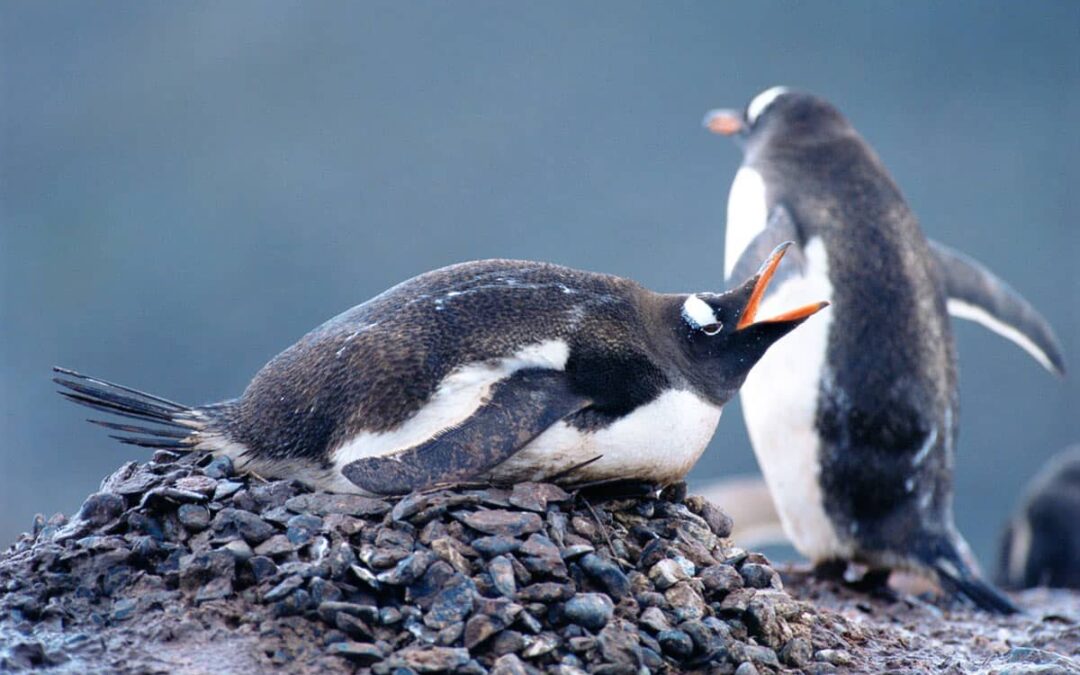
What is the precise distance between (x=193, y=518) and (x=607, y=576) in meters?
0.84

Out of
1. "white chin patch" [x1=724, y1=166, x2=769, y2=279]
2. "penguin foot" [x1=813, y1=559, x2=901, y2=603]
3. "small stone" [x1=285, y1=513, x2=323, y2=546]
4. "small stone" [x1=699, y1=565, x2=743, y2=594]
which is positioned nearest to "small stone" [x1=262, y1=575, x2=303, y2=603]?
"small stone" [x1=285, y1=513, x2=323, y2=546]

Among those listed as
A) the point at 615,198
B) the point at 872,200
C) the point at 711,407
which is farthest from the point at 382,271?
the point at 711,407

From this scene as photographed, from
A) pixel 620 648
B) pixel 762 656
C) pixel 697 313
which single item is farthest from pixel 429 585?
pixel 697 313

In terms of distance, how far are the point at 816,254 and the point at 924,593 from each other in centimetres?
131

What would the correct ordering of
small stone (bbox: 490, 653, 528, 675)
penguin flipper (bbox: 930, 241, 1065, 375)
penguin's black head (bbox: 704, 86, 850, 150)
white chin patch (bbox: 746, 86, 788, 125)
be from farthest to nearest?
white chin patch (bbox: 746, 86, 788, 125)
penguin flipper (bbox: 930, 241, 1065, 375)
penguin's black head (bbox: 704, 86, 850, 150)
small stone (bbox: 490, 653, 528, 675)

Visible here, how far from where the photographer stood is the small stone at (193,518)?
2.60m

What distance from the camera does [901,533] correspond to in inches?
184

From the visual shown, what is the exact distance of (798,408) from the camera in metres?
4.75

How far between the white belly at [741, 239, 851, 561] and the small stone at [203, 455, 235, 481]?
2381 mm

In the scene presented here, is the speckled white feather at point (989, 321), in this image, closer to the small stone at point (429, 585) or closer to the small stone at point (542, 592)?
the small stone at point (542, 592)

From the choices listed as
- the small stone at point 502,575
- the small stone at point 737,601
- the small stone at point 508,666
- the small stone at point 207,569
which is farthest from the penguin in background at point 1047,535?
the small stone at point 207,569

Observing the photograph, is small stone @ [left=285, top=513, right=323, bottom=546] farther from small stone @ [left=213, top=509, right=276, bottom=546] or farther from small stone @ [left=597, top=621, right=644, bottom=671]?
small stone @ [left=597, top=621, right=644, bottom=671]

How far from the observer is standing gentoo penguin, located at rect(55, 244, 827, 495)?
2645mm

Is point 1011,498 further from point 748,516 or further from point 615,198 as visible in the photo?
point 748,516
